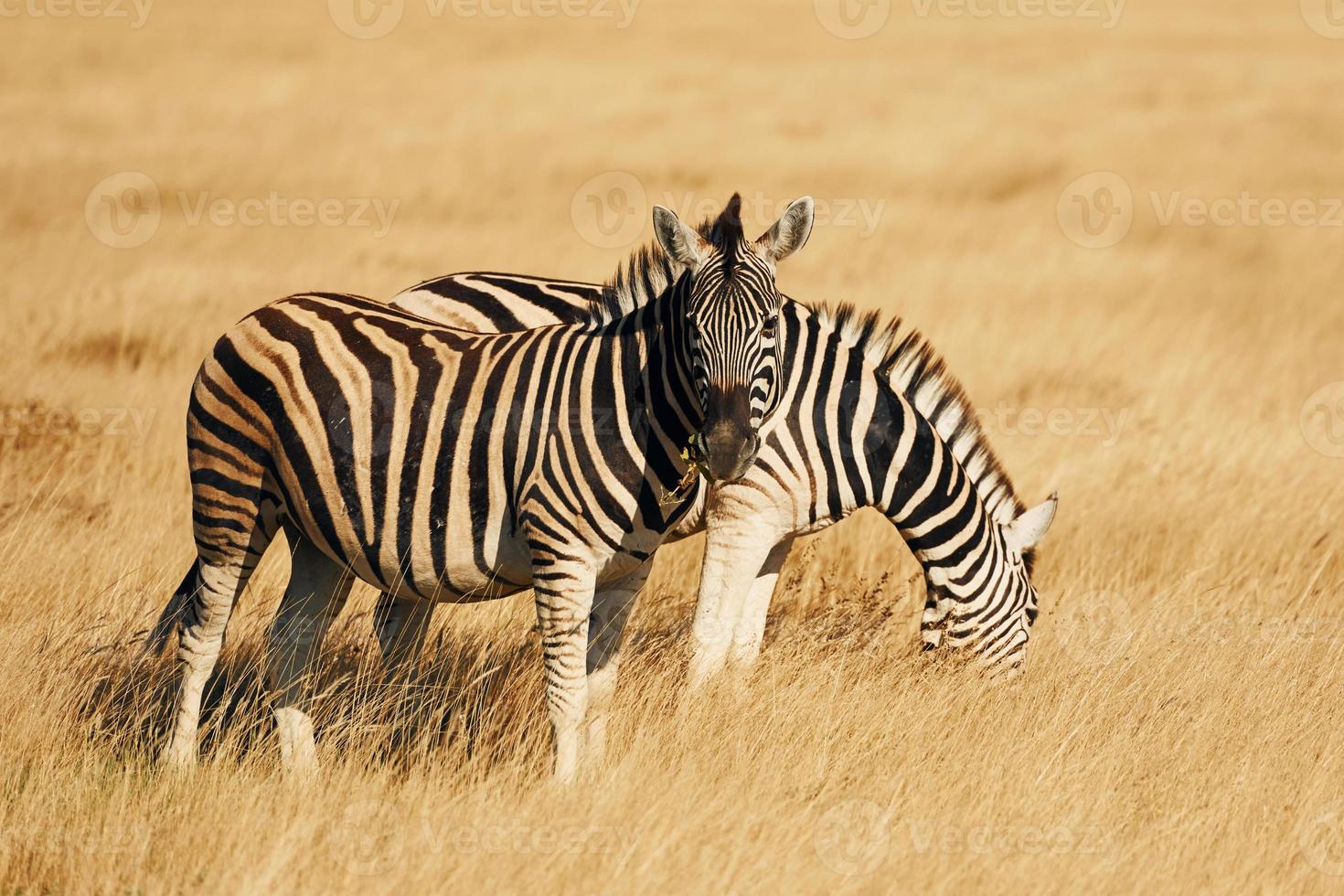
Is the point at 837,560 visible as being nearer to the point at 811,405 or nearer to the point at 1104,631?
the point at 1104,631

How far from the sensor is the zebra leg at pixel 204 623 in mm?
5320
